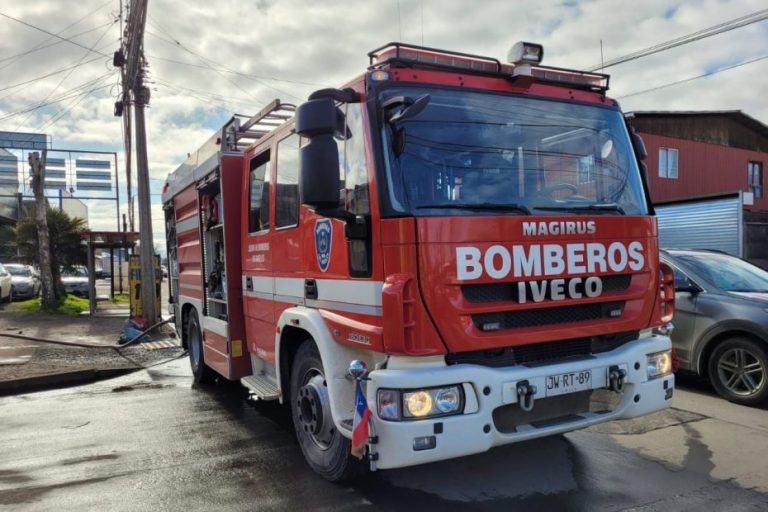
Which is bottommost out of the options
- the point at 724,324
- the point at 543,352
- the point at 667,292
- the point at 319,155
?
the point at 724,324

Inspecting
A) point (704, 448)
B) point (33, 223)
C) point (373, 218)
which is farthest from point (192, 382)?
point (33, 223)

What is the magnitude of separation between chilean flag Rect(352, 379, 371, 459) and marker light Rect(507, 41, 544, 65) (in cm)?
237

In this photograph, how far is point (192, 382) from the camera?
25.9 feet

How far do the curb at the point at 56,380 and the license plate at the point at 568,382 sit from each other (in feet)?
23.0

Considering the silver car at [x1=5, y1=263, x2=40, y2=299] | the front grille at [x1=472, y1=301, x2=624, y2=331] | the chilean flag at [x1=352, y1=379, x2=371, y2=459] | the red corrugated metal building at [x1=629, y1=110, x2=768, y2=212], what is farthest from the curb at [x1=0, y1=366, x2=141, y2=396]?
the red corrugated metal building at [x1=629, y1=110, x2=768, y2=212]

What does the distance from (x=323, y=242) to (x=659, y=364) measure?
240 cm

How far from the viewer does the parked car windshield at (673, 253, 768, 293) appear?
6.42 metres

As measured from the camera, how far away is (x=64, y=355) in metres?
9.59

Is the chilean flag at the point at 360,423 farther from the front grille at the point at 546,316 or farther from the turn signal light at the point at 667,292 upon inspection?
the turn signal light at the point at 667,292

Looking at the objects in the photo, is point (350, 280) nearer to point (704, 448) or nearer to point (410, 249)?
point (410, 249)

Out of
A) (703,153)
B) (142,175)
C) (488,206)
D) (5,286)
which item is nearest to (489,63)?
(488,206)

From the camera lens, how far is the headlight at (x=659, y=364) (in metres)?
3.84

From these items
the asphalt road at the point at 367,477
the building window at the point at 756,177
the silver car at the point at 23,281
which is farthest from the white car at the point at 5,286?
the building window at the point at 756,177

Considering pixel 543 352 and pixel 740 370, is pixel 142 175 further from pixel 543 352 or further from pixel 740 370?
pixel 740 370
